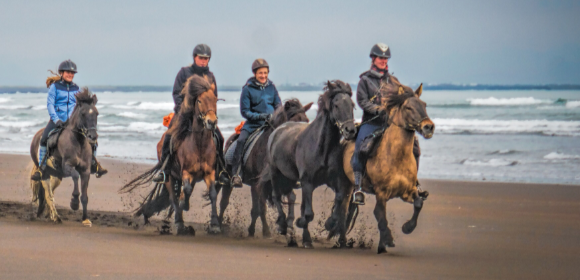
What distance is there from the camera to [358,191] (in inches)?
299

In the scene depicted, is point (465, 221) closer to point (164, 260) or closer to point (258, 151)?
point (258, 151)

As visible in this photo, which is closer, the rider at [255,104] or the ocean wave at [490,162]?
the rider at [255,104]

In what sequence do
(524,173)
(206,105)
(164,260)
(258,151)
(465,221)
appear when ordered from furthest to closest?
(524,173)
(465,221)
(258,151)
(206,105)
(164,260)

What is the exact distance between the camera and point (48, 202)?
393 inches

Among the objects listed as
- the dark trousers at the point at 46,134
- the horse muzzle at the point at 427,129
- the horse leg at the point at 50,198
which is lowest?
the horse leg at the point at 50,198

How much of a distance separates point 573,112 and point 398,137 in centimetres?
3035

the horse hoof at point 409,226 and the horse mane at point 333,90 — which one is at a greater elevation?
the horse mane at point 333,90

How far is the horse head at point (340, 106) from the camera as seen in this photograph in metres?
7.42

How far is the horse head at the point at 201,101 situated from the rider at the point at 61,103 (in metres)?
2.06

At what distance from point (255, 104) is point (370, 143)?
250 centimetres

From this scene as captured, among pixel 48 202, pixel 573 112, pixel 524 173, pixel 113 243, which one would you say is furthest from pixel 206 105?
pixel 573 112

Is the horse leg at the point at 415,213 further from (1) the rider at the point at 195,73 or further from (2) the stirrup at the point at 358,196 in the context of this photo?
(1) the rider at the point at 195,73

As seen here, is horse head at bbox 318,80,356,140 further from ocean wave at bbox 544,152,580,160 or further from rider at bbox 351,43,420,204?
ocean wave at bbox 544,152,580,160

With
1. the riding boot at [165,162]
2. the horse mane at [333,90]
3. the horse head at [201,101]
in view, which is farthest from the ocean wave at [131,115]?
the horse mane at [333,90]
